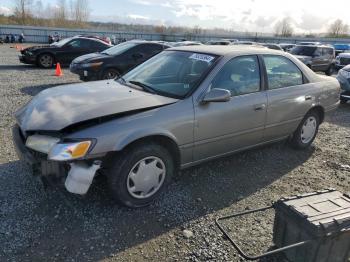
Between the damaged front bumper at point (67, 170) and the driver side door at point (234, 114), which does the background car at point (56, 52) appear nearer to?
the driver side door at point (234, 114)

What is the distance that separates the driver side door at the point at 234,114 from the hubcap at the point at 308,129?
44.1 inches

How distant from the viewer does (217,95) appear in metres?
3.33

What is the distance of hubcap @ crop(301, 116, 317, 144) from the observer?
16.3 feet

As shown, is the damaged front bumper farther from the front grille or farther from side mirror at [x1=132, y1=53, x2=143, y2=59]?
the front grille

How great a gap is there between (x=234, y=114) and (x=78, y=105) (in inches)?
70.4

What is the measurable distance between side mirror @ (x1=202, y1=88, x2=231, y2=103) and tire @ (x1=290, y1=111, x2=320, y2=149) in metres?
2.08

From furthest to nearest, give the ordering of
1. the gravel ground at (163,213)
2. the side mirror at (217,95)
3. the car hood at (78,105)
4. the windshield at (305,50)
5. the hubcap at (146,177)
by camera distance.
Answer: the windshield at (305,50)
the side mirror at (217,95)
the hubcap at (146,177)
the car hood at (78,105)
the gravel ground at (163,213)

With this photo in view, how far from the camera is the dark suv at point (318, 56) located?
15.4 m

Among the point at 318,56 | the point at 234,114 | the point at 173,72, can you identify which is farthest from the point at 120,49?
the point at 318,56

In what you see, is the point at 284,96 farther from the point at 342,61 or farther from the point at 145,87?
the point at 342,61

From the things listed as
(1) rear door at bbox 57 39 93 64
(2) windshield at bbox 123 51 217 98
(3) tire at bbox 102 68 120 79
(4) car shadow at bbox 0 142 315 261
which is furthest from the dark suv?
(4) car shadow at bbox 0 142 315 261

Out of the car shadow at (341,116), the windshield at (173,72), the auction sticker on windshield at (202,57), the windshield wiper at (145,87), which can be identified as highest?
the auction sticker on windshield at (202,57)

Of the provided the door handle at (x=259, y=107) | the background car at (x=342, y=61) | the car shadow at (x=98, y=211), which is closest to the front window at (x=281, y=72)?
the door handle at (x=259, y=107)

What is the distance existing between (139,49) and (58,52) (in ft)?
16.2
